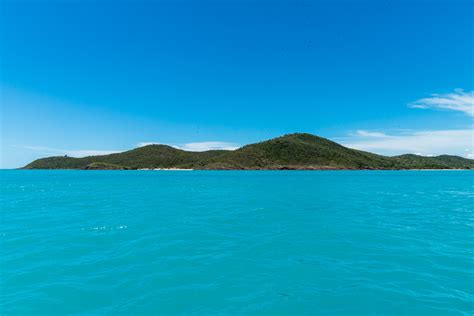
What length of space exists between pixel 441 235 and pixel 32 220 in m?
38.4

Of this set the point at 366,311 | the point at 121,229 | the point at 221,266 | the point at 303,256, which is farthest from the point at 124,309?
the point at 121,229

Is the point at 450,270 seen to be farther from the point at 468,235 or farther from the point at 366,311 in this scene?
the point at 468,235

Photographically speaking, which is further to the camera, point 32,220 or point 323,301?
point 32,220

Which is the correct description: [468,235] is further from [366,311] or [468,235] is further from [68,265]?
[68,265]

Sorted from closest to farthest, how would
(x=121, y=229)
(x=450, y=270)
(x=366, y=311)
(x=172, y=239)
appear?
(x=366, y=311) < (x=450, y=270) < (x=172, y=239) < (x=121, y=229)

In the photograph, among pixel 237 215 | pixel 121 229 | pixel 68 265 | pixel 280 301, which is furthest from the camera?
pixel 237 215

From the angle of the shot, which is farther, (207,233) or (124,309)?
(207,233)

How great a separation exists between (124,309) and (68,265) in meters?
6.97

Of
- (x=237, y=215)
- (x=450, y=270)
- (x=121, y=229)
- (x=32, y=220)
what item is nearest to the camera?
(x=450, y=270)

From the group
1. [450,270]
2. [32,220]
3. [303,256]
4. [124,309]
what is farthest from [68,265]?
[450,270]

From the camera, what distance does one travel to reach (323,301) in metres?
11.4

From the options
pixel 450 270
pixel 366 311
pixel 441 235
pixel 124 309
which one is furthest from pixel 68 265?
pixel 441 235

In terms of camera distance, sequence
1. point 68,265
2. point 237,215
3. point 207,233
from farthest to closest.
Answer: point 237,215, point 207,233, point 68,265

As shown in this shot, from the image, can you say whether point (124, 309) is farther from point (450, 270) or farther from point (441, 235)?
point (441, 235)
